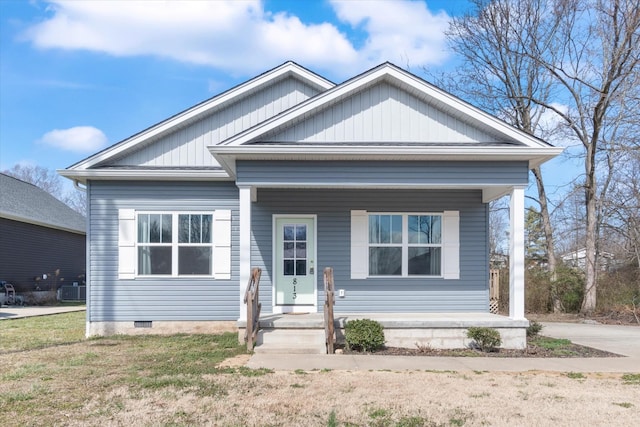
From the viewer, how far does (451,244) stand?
34.6ft

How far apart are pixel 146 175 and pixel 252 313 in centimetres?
396

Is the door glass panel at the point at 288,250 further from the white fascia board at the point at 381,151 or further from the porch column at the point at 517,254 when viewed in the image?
the porch column at the point at 517,254

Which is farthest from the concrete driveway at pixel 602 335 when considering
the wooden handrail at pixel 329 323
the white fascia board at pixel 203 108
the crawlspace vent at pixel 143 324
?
the crawlspace vent at pixel 143 324

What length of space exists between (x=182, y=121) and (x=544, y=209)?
41.7 feet

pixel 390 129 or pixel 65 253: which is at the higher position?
pixel 390 129

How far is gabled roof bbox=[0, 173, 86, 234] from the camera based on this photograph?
20266 mm

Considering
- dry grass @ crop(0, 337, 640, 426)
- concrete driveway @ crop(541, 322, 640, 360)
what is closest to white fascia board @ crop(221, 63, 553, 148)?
concrete driveway @ crop(541, 322, 640, 360)

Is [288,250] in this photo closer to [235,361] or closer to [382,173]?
[382,173]

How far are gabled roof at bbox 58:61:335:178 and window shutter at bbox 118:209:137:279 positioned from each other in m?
1.18

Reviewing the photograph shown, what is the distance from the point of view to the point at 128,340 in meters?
9.63

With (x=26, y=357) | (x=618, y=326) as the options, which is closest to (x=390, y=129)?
(x=26, y=357)

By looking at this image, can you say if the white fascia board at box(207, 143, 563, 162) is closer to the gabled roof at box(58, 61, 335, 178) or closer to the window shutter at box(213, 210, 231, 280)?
the window shutter at box(213, 210, 231, 280)

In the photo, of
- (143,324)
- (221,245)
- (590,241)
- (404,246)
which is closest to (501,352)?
(404,246)

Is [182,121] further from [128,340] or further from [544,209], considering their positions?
[544,209]
